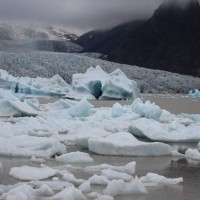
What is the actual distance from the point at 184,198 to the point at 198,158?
6.79 ft

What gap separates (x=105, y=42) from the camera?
128 m

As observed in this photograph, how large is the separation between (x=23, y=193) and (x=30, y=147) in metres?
2.30

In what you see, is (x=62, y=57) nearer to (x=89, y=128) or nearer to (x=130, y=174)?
(x=89, y=128)

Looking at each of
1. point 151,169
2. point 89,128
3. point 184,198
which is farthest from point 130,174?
point 89,128

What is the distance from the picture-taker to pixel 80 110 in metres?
11.9

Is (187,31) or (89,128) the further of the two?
(187,31)

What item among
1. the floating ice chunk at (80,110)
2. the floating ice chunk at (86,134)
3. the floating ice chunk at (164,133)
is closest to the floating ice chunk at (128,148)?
the floating ice chunk at (86,134)

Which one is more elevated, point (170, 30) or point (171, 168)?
point (170, 30)

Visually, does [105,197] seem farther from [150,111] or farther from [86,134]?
[150,111]

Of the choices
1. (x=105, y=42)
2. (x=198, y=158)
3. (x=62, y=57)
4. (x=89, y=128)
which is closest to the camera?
(x=198, y=158)

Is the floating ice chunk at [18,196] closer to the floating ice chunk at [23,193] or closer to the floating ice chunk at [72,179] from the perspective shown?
the floating ice chunk at [23,193]

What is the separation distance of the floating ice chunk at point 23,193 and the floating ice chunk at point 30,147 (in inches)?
75.3

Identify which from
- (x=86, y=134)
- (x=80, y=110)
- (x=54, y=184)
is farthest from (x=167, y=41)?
(x=54, y=184)

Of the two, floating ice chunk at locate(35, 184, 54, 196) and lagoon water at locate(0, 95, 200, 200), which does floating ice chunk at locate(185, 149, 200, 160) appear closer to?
lagoon water at locate(0, 95, 200, 200)
